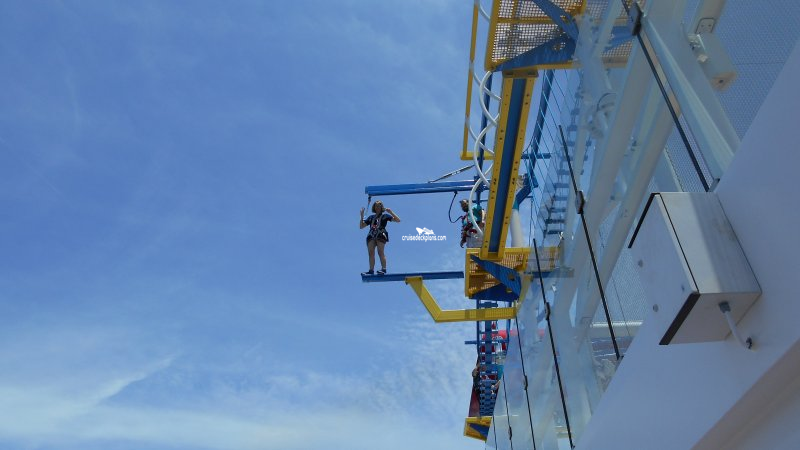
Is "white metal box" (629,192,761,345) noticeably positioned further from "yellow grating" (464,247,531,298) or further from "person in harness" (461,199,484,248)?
"person in harness" (461,199,484,248)

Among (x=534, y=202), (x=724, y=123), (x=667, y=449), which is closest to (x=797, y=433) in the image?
(x=667, y=449)

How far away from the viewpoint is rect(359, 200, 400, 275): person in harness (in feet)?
36.7

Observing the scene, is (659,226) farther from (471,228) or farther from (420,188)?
(420,188)

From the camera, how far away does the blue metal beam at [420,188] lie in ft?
44.4

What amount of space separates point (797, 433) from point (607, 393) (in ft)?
4.88

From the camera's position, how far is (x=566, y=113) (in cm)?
477

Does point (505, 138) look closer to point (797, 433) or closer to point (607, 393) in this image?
point (607, 393)

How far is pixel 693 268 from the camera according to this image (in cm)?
212

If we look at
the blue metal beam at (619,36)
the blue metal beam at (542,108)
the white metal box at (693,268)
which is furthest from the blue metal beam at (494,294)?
the white metal box at (693,268)

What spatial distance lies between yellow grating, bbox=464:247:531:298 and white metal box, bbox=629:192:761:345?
6330 mm

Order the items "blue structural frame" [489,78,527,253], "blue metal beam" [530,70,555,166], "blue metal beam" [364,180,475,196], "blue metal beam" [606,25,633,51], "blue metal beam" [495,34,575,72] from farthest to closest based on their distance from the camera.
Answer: "blue metal beam" [364,180,475,196] < "blue structural frame" [489,78,527,253] < "blue metal beam" [495,34,575,72] < "blue metal beam" [530,70,555,166] < "blue metal beam" [606,25,633,51]

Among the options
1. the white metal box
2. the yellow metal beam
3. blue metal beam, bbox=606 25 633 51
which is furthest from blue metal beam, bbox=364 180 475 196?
the white metal box

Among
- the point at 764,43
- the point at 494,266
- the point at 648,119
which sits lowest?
the point at 764,43

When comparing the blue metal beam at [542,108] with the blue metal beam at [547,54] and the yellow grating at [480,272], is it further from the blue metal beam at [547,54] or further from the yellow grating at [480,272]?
the yellow grating at [480,272]
